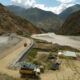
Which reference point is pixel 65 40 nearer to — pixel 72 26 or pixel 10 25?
pixel 10 25

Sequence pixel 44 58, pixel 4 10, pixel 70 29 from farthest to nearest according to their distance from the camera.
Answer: pixel 70 29
pixel 4 10
pixel 44 58

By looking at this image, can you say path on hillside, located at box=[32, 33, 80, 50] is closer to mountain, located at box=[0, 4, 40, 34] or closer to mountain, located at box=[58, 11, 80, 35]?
mountain, located at box=[0, 4, 40, 34]

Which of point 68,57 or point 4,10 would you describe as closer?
point 68,57

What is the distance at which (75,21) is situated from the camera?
14738 centimetres

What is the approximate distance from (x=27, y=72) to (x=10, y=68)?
385cm

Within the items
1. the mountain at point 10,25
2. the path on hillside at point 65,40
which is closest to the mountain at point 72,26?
the mountain at point 10,25

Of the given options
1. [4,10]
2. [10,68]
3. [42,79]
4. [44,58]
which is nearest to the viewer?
[42,79]

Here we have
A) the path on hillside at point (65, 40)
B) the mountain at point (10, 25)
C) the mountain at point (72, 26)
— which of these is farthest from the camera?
the mountain at point (72, 26)

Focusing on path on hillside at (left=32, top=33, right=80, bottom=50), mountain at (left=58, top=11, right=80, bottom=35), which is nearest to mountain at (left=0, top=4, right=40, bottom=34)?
path on hillside at (left=32, top=33, right=80, bottom=50)

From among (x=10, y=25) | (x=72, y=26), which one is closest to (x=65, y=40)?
(x=10, y=25)

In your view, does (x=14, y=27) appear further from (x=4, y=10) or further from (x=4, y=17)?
(x=4, y=10)

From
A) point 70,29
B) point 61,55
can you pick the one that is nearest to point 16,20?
point 70,29

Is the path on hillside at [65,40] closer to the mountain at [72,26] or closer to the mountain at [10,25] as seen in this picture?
the mountain at [10,25]

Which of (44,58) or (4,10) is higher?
(4,10)
